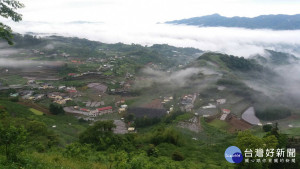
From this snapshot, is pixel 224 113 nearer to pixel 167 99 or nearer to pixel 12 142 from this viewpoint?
pixel 167 99

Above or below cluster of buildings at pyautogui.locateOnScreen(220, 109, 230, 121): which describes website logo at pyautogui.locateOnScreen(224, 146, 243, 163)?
above

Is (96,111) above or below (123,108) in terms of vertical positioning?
below

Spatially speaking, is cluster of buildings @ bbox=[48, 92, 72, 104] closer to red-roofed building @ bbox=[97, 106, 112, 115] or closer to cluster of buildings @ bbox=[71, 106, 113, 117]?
cluster of buildings @ bbox=[71, 106, 113, 117]

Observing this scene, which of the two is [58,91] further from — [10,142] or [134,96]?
[10,142]

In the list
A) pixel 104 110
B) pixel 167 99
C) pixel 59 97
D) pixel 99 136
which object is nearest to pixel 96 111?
pixel 104 110

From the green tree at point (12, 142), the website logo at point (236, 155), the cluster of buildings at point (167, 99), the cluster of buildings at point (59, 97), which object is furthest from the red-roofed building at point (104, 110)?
the green tree at point (12, 142)

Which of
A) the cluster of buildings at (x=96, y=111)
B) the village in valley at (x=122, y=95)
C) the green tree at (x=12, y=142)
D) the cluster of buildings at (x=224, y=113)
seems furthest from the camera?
the cluster of buildings at (x=96, y=111)

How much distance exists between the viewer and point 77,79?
7300 centimetres

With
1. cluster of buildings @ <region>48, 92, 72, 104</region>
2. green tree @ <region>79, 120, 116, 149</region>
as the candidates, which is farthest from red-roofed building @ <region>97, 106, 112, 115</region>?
green tree @ <region>79, 120, 116, 149</region>

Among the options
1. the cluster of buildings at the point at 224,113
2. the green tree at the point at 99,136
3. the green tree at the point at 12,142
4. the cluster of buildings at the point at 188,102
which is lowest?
the cluster of buildings at the point at 224,113

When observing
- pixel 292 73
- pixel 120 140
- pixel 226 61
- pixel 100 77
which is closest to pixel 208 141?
pixel 120 140

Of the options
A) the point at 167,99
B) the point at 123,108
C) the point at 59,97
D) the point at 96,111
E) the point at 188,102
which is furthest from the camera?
the point at 167,99

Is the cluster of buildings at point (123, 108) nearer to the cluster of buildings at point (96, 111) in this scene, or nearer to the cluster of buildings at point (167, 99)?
the cluster of buildings at point (96, 111)

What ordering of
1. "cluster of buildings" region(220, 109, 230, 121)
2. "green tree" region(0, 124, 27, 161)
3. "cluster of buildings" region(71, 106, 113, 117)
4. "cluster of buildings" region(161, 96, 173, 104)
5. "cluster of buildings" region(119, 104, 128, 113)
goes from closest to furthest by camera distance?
1. "green tree" region(0, 124, 27, 161)
2. "cluster of buildings" region(220, 109, 230, 121)
3. "cluster of buildings" region(71, 106, 113, 117)
4. "cluster of buildings" region(119, 104, 128, 113)
5. "cluster of buildings" region(161, 96, 173, 104)
